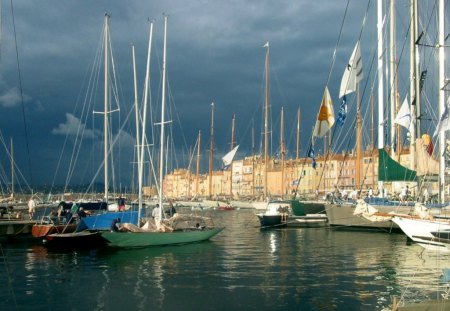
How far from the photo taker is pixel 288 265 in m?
25.7

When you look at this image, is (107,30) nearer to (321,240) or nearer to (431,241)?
(321,240)

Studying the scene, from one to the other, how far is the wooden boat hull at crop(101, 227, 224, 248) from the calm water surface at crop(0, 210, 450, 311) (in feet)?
1.82

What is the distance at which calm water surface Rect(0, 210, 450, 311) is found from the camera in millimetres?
17531

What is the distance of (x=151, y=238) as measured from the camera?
106 ft

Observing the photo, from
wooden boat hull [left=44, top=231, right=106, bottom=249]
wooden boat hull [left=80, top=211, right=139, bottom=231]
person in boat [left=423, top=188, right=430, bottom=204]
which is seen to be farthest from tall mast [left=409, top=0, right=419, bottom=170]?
wooden boat hull [left=44, top=231, right=106, bottom=249]

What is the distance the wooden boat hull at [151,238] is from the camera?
3100 centimetres

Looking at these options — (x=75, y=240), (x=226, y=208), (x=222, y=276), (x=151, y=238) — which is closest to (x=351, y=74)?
(x=151, y=238)

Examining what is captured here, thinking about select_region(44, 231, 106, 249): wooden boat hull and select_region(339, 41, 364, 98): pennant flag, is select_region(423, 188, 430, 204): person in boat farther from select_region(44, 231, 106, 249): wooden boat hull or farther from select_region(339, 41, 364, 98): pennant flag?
select_region(44, 231, 106, 249): wooden boat hull

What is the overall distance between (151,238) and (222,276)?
10.7m

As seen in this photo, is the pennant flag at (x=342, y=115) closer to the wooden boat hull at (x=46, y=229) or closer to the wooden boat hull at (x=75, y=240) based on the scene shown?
the wooden boat hull at (x=75, y=240)

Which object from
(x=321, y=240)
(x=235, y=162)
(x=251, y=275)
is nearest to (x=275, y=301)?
(x=251, y=275)

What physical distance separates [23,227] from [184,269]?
18.5 meters

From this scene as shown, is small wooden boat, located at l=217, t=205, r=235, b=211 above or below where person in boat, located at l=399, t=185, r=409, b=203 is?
below

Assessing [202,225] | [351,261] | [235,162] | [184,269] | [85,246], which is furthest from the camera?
[235,162]
